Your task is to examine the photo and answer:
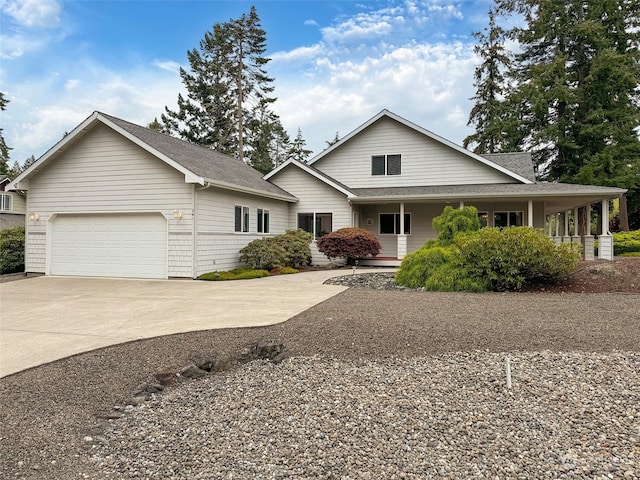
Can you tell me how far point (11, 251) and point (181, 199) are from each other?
Result: 8058 mm

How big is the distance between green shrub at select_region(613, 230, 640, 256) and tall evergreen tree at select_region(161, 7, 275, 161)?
25.1m

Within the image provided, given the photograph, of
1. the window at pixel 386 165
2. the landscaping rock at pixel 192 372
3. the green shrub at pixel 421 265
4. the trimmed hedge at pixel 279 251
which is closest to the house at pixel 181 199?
the trimmed hedge at pixel 279 251

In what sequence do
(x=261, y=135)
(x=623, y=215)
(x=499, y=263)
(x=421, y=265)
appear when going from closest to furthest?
(x=499, y=263)
(x=421, y=265)
(x=623, y=215)
(x=261, y=135)

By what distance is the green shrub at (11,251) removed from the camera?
15.5 metres

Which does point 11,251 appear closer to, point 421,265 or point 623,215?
point 421,265

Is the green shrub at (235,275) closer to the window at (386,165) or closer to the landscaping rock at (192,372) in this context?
the window at (386,165)

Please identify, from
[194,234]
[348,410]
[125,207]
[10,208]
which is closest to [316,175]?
[194,234]

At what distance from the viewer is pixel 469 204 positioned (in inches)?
716

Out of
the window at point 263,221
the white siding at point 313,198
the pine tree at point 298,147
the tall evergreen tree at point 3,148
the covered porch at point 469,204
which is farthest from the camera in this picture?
the pine tree at point 298,147

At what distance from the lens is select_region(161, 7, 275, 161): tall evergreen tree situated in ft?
107

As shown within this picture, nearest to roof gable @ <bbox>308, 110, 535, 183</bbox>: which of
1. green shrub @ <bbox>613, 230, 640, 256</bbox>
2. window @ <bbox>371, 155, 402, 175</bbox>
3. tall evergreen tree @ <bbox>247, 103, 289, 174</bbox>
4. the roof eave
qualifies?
window @ <bbox>371, 155, 402, 175</bbox>

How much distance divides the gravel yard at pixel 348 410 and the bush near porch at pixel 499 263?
13.7 feet

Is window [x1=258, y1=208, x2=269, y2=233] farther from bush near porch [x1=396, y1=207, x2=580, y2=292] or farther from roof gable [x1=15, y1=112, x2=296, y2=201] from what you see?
bush near porch [x1=396, y1=207, x2=580, y2=292]

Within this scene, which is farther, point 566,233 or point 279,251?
point 566,233
